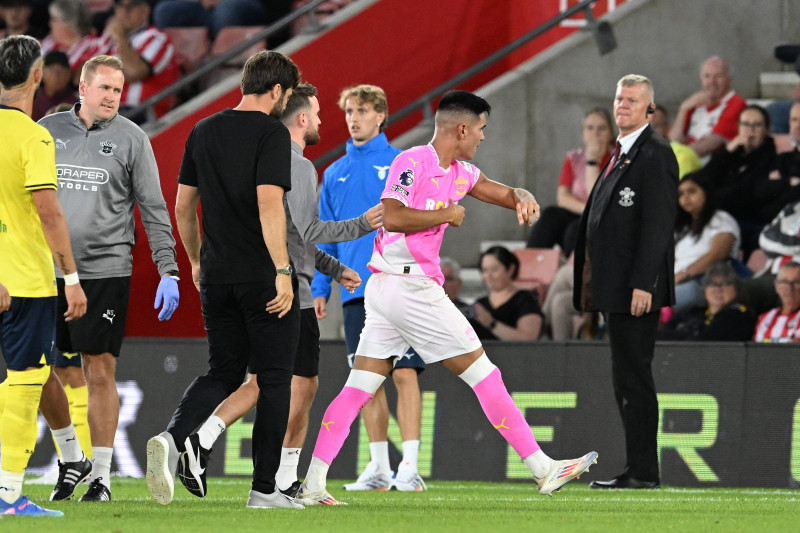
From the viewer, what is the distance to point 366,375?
22.0 ft

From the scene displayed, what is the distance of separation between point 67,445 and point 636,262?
3.42 metres

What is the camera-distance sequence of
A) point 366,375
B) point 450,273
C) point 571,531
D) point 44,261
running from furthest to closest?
1. point 450,273
2. point 366,375
3. point 44,261
4. point 571,531

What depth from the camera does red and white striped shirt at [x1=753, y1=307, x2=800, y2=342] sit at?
957 cm

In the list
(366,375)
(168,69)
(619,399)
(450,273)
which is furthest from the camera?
(168,69)

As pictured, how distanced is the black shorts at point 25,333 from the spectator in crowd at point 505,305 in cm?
483

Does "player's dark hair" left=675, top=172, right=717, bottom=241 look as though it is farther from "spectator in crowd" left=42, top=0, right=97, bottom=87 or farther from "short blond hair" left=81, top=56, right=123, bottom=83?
"spectator in crowd" left=42, top=0, right=97, bottom=87

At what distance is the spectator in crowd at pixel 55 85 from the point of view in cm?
1335

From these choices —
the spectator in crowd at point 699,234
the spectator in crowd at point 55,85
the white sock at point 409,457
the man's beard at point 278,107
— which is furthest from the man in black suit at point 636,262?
the spectator in crowd at point 55,85

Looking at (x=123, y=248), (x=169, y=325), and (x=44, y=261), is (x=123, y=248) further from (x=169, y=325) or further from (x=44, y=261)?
(x=169, y=325)

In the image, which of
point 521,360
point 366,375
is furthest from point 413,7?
point 366,375

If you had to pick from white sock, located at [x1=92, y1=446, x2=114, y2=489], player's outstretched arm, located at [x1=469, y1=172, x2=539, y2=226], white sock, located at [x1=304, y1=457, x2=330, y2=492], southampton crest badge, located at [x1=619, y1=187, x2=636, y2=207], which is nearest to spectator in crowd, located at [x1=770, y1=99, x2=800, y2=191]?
southampton crest badge, located at [x1=619, y1=187, x2=636, y2=207]

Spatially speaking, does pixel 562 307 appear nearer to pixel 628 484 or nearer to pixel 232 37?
pixel 628 484

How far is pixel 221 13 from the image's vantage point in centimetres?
1417

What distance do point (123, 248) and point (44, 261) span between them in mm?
986
